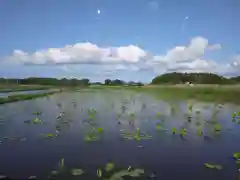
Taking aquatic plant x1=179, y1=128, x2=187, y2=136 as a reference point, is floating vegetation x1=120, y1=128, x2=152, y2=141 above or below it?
Result: below

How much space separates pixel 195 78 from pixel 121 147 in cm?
192

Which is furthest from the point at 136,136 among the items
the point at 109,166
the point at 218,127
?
the point at 218,127

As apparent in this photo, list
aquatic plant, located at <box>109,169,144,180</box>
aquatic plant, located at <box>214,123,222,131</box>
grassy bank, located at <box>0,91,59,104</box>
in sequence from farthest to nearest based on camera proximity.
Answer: grassy bank, located at <box>0,91,59,104</box> → aquatic plant, located at <box>214,123,222,131</box> → aquatic plant, located at <box>109,169,144,180</box>

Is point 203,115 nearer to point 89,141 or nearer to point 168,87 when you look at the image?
point 168,87

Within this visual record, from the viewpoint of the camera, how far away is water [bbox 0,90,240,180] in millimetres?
2590

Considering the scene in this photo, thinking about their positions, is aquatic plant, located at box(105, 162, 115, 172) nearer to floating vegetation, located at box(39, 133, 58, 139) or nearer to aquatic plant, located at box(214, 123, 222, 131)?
floating vegetation, located at box(39, 133, 58, 139)

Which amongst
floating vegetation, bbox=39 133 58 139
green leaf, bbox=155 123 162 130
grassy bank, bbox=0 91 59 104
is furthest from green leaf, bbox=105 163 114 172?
grassy bank, bbox=0 91 59 104

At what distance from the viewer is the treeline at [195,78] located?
4105 millimetres

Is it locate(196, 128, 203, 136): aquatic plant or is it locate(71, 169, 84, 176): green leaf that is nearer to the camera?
locate(71, 169, 84, 176): green leaf

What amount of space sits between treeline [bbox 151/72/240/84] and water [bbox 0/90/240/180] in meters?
0.65

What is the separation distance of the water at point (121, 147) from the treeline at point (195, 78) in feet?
2.12

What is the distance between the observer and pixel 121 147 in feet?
10.3

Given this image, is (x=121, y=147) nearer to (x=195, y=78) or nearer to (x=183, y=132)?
(x=183, y=132)

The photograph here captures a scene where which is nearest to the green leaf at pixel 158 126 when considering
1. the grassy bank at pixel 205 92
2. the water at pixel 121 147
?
the water at pixel 121 147
